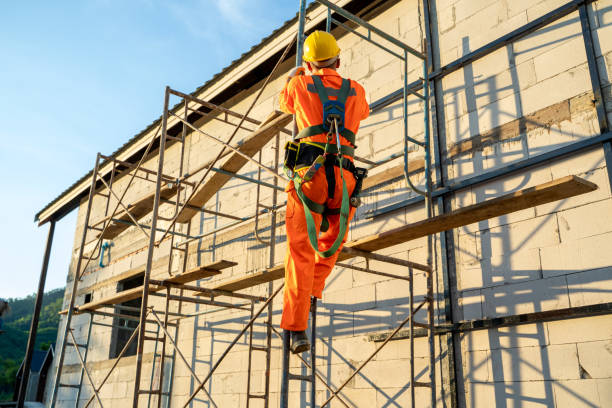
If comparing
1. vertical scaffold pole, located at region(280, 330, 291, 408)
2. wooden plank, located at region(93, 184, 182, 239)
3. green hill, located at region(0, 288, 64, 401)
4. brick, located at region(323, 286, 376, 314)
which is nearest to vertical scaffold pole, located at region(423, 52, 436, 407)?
brick, located at region(323, 286, 376, 314)

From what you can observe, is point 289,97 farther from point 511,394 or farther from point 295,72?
point 511,394

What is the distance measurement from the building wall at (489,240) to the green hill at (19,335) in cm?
5408

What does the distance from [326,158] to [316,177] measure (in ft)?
0.59

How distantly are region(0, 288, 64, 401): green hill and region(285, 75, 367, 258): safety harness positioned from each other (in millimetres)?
56471

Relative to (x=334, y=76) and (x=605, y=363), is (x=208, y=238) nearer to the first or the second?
(x=334, y=76)

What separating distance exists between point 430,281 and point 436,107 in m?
2.16

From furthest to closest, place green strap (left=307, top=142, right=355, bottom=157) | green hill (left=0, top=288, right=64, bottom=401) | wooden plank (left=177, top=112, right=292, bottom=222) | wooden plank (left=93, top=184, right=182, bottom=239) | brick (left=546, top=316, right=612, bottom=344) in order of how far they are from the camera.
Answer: green hill (left=0, top=288, right=64, bottom=401) → wooden plank (left=93, top=184, right=182, bottom=239) → wooden plank (left=177, top=112, right=292, bottom=222) → brick (left=546, top=316, right=612, bottom=344) → green strap (left=307, top=142, right=355, bottom=157)

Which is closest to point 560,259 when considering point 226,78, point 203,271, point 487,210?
point 487,210

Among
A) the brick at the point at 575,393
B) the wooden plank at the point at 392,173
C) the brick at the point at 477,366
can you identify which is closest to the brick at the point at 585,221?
the brick at the point at 575,393

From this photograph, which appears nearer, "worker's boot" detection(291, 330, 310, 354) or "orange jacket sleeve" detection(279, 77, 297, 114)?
"worker's boot" detection(291, 330, 310, 354)

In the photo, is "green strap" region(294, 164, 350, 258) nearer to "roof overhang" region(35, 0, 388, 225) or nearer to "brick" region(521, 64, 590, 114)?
"brick" region(521, 64, 590, 114)

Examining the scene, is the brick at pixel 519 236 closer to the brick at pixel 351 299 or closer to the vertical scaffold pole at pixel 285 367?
the brick at pixel 351 299

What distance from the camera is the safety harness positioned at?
4.06 meters

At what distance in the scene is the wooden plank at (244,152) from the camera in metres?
7.02
